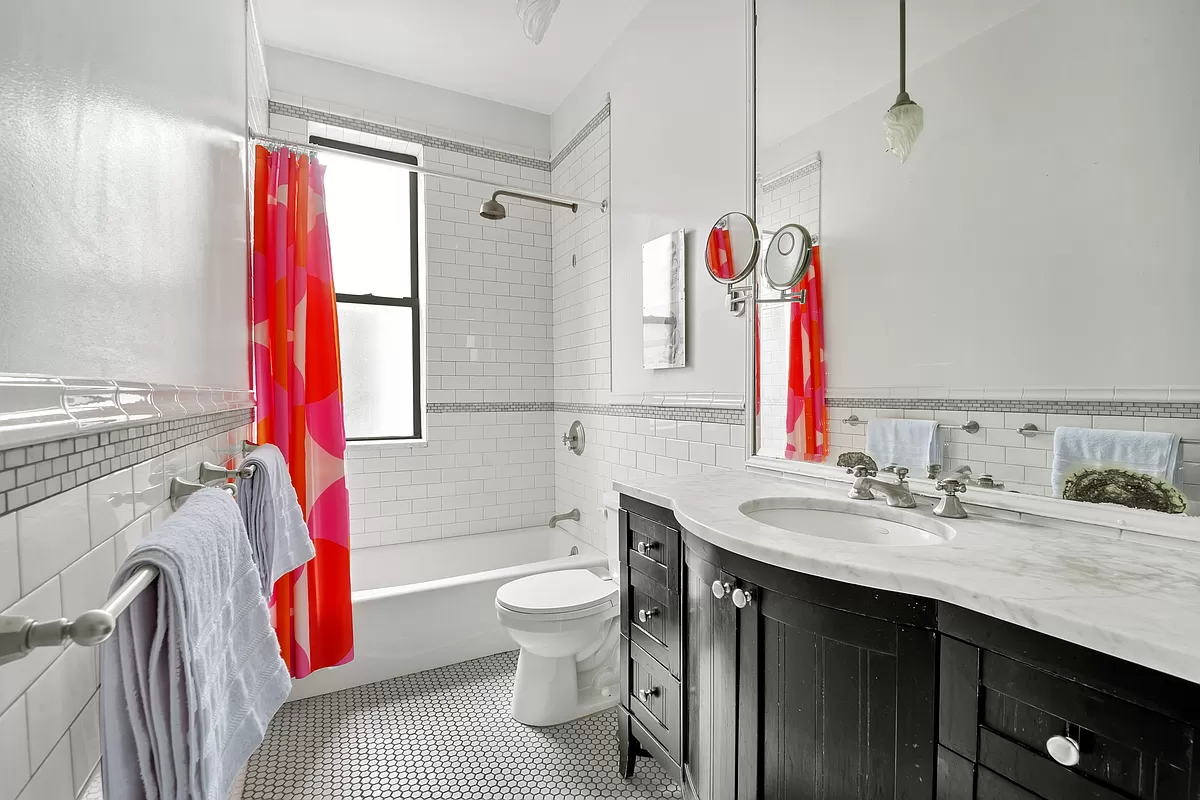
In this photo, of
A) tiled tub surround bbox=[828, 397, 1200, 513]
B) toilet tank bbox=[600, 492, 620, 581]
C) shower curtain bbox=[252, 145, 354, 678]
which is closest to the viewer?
tiled tub surround bbox=[828, 397, 1200, 513]

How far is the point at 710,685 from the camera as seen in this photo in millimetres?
1305

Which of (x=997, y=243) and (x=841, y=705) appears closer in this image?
(x=841, y=705)

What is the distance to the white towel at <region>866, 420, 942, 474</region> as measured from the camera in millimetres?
1378

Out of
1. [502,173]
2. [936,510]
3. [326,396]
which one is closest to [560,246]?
[502,173]

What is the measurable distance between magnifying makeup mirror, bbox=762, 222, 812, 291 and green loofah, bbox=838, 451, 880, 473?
0.53 meters

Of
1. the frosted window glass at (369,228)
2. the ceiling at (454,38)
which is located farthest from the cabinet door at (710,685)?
the frosted window glass at (369,228)

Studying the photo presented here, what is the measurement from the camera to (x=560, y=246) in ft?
11.3

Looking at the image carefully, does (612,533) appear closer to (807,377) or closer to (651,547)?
(651,547)

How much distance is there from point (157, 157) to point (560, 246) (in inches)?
102

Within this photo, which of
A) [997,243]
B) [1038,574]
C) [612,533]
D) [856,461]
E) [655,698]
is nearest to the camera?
[1038,574]

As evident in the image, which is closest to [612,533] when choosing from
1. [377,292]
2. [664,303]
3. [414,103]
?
[664,303]

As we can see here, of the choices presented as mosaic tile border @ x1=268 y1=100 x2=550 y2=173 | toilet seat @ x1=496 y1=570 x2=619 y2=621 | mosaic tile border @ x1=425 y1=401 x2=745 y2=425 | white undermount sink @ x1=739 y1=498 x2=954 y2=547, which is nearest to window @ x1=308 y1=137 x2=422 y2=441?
mosaic tile border @ x1=268 y1=100 x2=550 y2=173

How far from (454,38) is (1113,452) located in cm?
297

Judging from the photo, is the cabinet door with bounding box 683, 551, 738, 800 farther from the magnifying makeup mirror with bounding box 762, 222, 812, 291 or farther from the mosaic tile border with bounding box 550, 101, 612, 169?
the mosaic tile border with bounding box 550, 101, 612, 169
